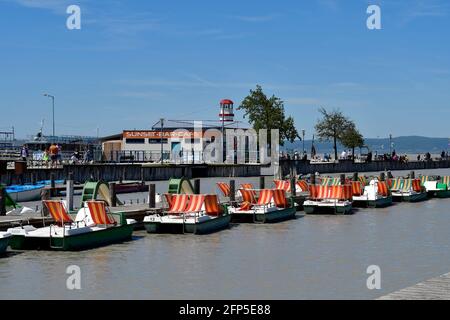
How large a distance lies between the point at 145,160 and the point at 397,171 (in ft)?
164

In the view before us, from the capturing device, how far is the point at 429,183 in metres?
65.3

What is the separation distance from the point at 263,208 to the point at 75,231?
13.8 m

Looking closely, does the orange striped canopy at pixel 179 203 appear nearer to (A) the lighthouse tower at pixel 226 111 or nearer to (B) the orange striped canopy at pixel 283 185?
(B) the orange striped canopy at pixel 283 185

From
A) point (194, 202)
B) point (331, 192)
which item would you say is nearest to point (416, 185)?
point (331, 192)

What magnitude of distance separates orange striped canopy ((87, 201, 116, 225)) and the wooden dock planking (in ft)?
52.3

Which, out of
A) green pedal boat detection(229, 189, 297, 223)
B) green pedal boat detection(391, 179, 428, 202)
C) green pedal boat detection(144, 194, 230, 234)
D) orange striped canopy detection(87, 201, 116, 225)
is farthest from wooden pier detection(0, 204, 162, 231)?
green pedal boat detection(391, 179, 428, 202)

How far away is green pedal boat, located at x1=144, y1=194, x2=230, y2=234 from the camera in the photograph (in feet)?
117

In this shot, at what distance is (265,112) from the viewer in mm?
108625

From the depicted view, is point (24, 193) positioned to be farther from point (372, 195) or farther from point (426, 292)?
point (426, 292)

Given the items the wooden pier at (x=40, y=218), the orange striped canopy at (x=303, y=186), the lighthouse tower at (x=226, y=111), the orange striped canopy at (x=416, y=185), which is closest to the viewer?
the wooden pier at (x=40, y=218)

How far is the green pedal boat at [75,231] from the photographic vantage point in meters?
29.3

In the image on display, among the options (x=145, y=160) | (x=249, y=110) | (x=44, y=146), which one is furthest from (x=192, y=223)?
(x=44, y=146)

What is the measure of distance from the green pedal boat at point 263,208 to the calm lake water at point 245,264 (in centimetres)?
99

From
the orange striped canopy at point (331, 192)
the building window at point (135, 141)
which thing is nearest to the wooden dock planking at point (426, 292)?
the orange striped canopy at point (331, 192)
